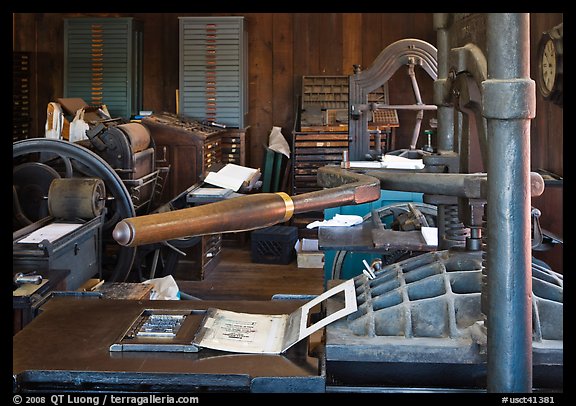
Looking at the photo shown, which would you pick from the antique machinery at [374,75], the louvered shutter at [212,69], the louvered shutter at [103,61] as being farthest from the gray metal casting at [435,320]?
the louvered shutter at [103,61]

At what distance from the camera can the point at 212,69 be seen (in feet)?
25.1

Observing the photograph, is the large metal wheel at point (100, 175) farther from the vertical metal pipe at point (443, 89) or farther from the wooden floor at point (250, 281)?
the vertical metal pipe at point (443, 89)

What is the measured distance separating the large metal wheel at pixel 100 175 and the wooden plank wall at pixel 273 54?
11.0 ft

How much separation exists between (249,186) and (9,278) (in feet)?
14.5

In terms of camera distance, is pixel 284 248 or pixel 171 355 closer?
pixel 171 355

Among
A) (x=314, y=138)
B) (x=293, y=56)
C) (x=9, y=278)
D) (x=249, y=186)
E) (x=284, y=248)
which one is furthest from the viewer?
(x=293, y=56)

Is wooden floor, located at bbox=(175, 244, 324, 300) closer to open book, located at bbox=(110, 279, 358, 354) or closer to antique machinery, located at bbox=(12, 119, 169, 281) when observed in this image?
antique machinery, located at bbox=(12, 119, 169, 281)

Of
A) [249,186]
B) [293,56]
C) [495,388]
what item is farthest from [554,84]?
[293,56]

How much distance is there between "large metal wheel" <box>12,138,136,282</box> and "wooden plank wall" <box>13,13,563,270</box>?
3.35 metres

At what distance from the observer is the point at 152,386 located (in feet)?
4.71

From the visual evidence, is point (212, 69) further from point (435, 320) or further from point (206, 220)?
point (206, 220)

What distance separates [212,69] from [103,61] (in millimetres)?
A: 1134

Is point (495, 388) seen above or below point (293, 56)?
below

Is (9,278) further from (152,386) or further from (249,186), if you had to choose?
(249,186)
